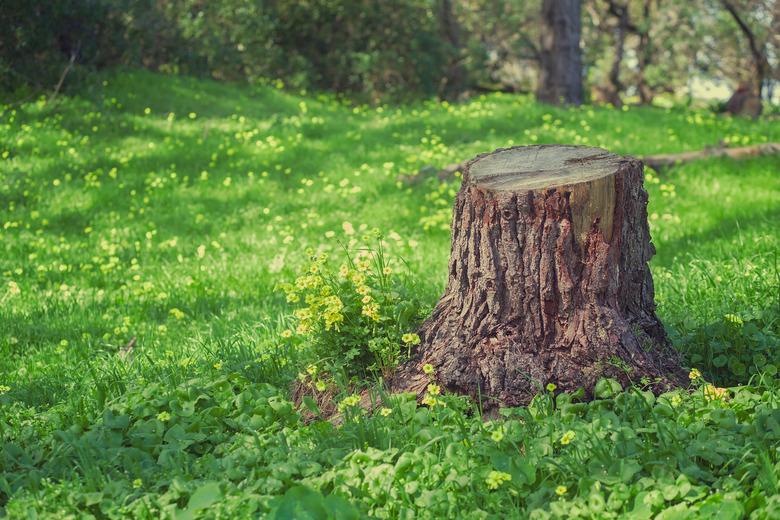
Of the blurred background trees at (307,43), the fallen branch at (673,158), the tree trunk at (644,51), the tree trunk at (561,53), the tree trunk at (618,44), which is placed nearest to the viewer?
the fallen branch at (673,158)

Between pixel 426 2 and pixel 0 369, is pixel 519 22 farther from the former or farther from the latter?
pixel 0 369

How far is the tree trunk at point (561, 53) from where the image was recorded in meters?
14.3

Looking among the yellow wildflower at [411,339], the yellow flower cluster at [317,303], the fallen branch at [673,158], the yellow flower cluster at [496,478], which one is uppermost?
the fallen branch at [673,158]

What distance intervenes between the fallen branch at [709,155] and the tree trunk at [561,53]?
16.4ft

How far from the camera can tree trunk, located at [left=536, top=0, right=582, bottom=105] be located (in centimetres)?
1432

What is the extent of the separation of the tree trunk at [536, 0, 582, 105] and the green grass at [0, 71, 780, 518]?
5.46 ft

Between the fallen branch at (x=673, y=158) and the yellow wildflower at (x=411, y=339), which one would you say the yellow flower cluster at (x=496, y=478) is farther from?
the fallen branch at (x=673, y=158)

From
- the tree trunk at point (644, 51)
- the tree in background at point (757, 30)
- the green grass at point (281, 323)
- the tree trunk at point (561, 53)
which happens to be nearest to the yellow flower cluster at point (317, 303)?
the green grass at point (281, 323)

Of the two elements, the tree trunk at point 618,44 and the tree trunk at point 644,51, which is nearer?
the tree trunk at point 618,44

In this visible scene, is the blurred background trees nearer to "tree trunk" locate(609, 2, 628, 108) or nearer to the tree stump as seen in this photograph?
"tree trunk" locate(609, 2, 628, 108)

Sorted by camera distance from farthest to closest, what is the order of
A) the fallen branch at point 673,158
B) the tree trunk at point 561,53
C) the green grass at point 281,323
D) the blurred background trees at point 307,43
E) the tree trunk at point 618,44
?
1. the tree trunk at point 618,44
2. the tree trunk at point 561,53
3. the blurred background trees at point 307,43
4. the fallen branch at point 673,158
5. the green grass at point 281,323

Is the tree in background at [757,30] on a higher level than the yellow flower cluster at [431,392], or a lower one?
higher

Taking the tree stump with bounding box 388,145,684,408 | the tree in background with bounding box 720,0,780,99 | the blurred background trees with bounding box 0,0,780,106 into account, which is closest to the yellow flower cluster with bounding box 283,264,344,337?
the tree stump with bounding box 388,145,684,408

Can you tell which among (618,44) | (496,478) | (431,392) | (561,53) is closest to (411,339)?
(431,392)
